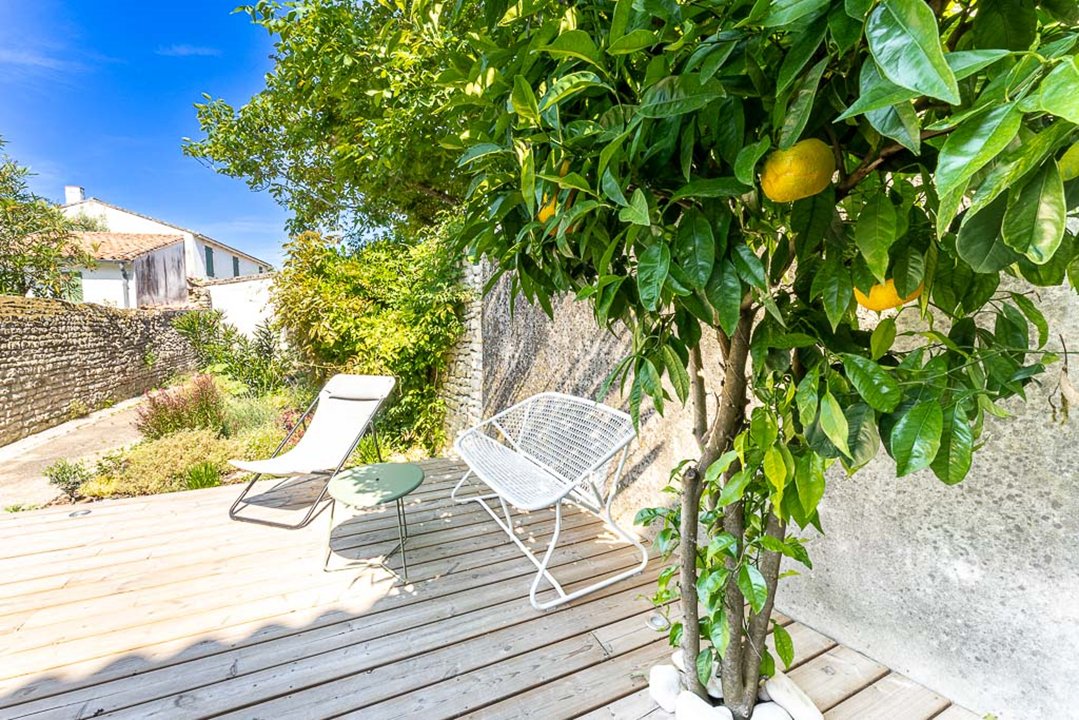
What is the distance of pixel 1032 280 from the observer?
708mm

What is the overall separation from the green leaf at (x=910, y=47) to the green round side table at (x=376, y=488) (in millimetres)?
2393

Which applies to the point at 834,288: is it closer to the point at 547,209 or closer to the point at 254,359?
the point at 547,209

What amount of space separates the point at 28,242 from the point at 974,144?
437 inches

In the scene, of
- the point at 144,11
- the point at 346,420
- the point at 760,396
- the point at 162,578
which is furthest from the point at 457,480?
the point at 144,11

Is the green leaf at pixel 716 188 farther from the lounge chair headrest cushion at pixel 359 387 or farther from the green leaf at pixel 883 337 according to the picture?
the lounge chair headrest cushion at pixel 359 387

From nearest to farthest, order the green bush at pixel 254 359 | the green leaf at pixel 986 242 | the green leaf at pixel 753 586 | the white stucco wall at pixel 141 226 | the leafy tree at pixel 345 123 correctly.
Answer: the green leaf at pixel 986 242, the green leaf at pixel 753 586, the leafy tree at pixel 345 123, the green bush at pixel 254 359, the white stucco wall at pixel 141 226

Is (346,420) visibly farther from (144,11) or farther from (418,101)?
(144,11)

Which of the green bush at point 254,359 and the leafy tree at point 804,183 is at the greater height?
the leafy tree at point 804,183

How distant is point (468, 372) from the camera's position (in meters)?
4.88

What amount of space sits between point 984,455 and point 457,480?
3290 millimetres

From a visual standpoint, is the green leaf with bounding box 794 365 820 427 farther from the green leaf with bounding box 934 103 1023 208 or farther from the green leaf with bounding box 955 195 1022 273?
the green leaf with bounding box 934 103 1023 208

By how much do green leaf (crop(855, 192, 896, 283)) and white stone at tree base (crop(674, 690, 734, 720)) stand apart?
4.67 ft

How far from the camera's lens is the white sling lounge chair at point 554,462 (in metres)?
2.28

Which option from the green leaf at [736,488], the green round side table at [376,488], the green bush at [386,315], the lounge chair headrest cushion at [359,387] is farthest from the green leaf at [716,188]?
the green bush at [386,315]
